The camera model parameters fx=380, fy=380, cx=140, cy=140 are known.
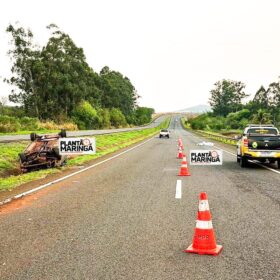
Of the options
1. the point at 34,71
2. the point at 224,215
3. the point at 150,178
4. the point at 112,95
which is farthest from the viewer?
the point at 112,95

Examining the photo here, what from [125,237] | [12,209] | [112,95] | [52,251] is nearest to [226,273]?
[125,237]

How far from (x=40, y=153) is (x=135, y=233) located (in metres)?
10.4

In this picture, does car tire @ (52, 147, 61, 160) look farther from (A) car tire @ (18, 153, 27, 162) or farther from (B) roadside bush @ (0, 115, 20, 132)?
(B) roadside bush @ (0, 115, 20, 132)

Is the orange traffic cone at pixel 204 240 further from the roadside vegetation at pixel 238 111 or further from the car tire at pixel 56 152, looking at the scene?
the roadside vegetation at pixel 238 111

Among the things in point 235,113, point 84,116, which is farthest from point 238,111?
point 84,116

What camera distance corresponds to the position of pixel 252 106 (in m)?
152

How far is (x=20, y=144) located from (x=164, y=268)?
20003 mm

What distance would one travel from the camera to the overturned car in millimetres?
15227

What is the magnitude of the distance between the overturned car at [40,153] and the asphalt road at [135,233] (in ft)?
15.4

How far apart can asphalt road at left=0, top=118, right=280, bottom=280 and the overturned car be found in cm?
471

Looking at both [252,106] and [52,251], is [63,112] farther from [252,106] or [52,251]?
[252,106]

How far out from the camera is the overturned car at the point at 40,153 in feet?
50.0

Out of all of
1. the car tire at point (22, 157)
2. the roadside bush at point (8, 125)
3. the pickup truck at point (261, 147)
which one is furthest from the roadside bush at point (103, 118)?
the pickup truck at point (261, 147)

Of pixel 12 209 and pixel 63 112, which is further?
pixel 63 112
